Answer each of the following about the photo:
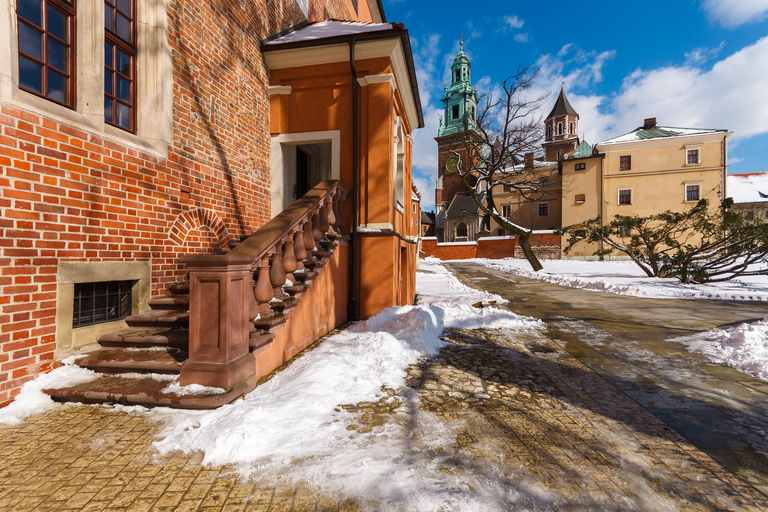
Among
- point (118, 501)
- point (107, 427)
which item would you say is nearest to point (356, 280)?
point (107, 427)

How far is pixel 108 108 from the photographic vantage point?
3604mm

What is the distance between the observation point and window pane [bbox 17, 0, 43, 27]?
110 inches

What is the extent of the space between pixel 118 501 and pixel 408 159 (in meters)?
9.31

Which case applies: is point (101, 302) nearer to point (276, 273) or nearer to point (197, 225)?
point (197, 225)

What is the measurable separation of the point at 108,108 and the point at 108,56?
57 cm

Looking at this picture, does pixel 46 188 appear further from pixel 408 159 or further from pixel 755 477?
pixel 408 159

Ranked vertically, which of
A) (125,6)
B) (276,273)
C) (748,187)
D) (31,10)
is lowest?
(276,273)

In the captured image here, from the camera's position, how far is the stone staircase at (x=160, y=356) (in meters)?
2.58

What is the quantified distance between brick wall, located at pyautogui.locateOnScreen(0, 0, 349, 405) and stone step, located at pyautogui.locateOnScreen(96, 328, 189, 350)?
42 cm

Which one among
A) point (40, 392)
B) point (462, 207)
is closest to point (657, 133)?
point (462, 207)

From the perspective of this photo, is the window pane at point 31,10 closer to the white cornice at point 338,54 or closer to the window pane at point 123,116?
the window pane at point 123,116

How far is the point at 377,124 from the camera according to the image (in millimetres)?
5863

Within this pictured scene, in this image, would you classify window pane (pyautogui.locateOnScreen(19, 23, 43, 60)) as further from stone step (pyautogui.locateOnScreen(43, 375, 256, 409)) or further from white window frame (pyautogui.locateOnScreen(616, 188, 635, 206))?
white window frame (pyautogui.locateOnScreen(616, 188, 635, 206))

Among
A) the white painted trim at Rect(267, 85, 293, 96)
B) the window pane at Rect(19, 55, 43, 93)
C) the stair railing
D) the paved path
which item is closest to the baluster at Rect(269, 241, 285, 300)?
the stair railing
